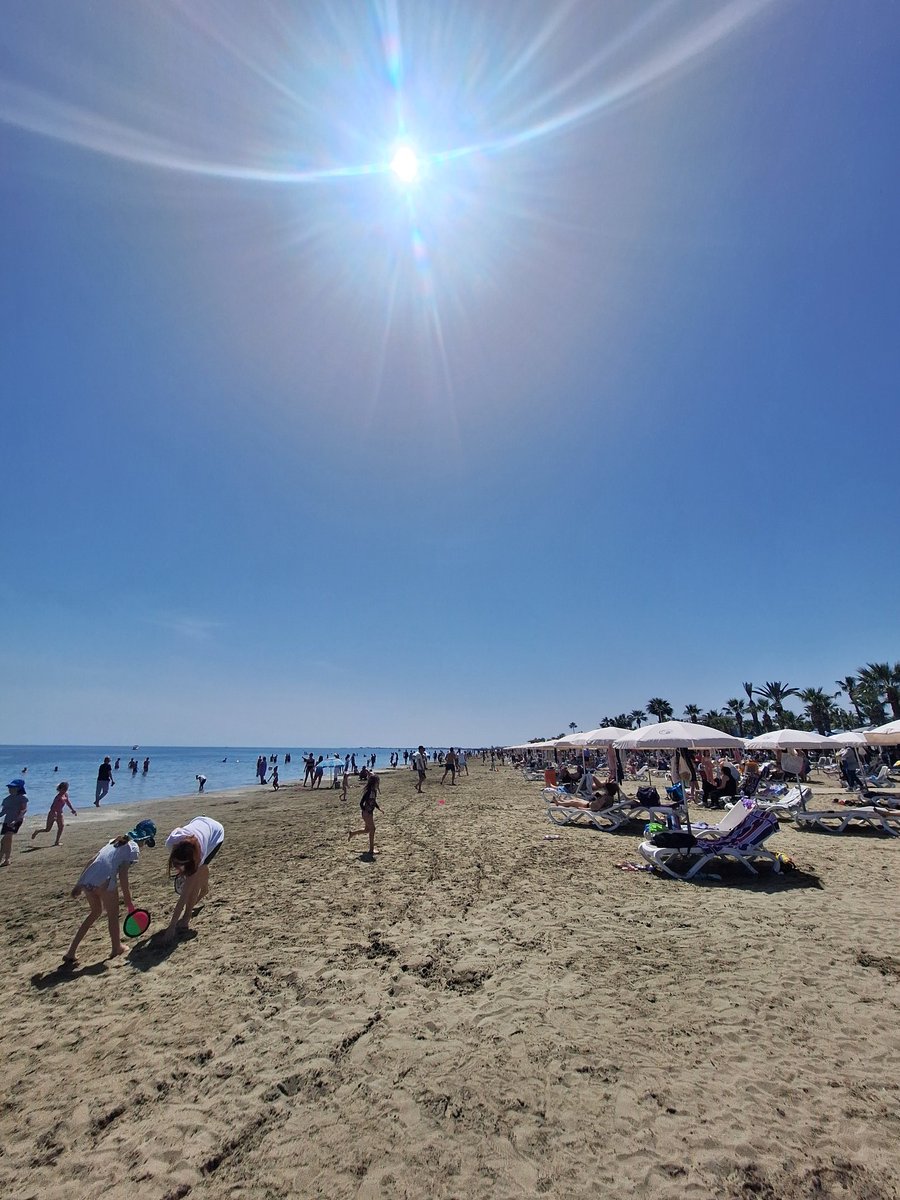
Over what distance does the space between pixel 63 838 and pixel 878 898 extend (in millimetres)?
19005

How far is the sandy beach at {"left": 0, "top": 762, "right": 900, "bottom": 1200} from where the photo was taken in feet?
8.66

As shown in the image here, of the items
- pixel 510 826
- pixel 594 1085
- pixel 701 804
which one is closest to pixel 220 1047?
pixel 594 1085

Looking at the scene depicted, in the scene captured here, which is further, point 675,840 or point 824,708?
point 824,708

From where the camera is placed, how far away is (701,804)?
16.8 meters

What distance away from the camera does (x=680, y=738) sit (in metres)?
11.1

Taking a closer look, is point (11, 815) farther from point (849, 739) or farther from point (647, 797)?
point (849, 739)

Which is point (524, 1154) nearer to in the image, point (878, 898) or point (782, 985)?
point (782, 985)

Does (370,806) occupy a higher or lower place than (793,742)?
lower

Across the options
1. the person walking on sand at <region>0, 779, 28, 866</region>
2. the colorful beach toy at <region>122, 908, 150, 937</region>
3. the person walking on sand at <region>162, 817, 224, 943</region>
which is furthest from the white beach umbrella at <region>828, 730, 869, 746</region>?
the person walking on sand at <region>0, 779, 28, 866</region>

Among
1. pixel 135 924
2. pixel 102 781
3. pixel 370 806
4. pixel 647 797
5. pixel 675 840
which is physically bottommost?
pixel 135 924

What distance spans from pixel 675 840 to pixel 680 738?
11.3 feet

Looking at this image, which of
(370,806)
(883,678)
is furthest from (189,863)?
(883,678)

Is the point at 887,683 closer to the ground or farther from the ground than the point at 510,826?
farther from the ground

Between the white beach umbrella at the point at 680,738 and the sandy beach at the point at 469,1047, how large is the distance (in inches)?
147
